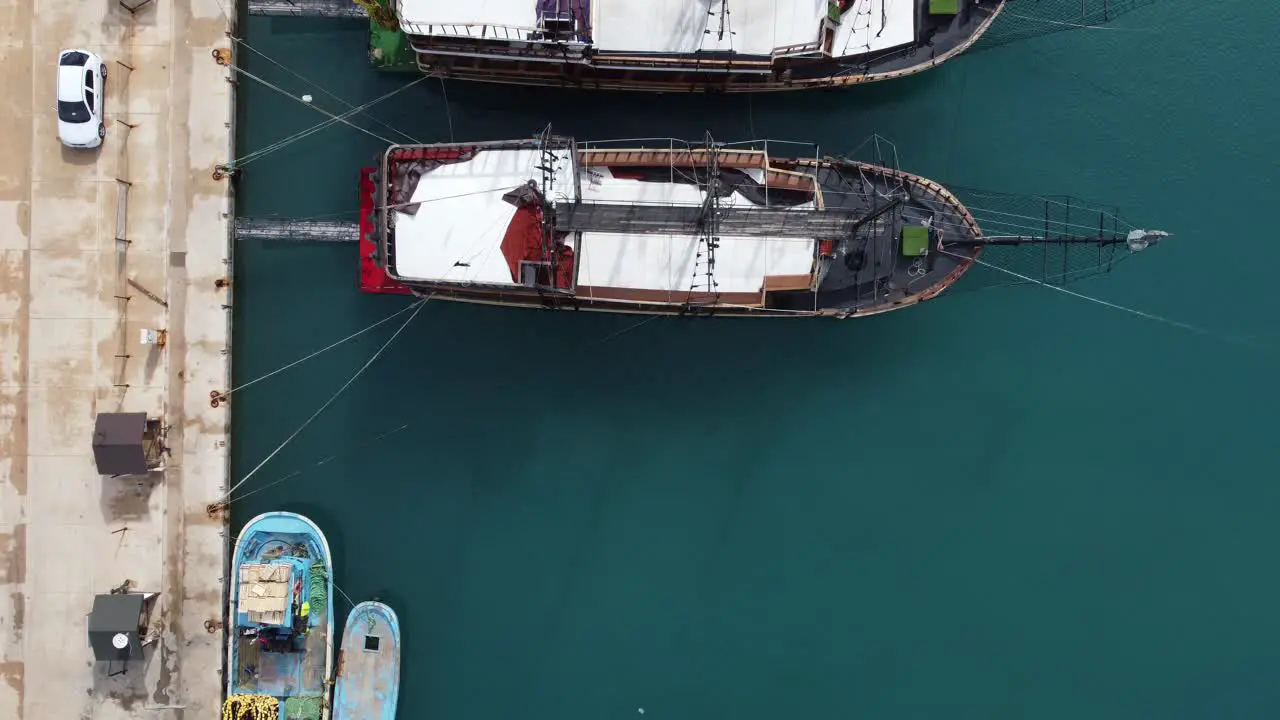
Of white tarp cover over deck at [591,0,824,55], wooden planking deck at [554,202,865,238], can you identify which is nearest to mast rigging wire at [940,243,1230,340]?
wooden planking deck at [554,202,865,238]

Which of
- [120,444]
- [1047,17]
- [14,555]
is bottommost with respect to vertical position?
[14,555]

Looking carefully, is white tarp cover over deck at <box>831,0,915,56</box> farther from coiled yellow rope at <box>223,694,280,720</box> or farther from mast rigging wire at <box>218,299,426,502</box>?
coiled yellow rope at <box>223,694,280,720</box>

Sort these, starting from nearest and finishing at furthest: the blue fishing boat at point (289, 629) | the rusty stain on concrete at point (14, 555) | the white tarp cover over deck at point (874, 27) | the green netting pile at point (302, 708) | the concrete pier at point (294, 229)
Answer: the white tarp cover over deck at point (874, 27) → the blue fishing boat at point (289, 629) → the green netting pile at point (302, 708) → the rusty stain on concrete at point (14, 555) → the concrete pier at point (294, 229)

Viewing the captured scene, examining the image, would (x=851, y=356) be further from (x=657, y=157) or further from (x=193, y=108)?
(x=193, y=108)

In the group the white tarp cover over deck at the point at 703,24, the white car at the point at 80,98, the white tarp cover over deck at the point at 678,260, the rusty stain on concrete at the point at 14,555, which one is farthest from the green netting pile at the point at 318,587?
the white tarp cover over deck at the point at 703,24

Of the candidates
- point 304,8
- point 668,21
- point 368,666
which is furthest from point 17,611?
point 668,21

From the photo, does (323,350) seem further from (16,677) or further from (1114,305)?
(1114,305)

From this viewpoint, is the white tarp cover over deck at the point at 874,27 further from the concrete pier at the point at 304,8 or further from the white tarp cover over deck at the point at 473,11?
the concrete pier at the point at 304,8
